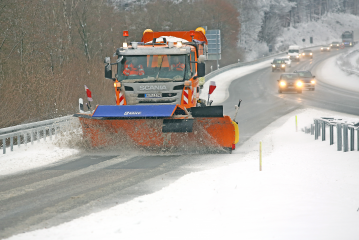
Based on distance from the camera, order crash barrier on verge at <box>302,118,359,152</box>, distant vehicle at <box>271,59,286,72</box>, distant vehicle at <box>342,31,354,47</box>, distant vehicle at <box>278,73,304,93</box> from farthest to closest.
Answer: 1. distant vehicle at <box>342,31,354,47</box>
2. distant vehicle at <box>271,59,286,72</box>
3. distant vehicle at <box>278,73,304,93</box>
4. crash barrier on verge at <box>302,118,359,152</box>

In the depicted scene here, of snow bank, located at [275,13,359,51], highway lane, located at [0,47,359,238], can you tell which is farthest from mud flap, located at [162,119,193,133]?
snow bank, located at [275,13,359,51]

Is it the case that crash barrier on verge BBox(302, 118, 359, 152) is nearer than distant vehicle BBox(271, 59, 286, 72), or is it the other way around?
crash barrier on verge BBox(302, 118, 359, 152)

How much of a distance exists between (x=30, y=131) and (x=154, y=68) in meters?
3.95

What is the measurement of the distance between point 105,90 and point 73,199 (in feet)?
58.7

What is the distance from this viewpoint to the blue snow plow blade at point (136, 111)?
11.2 meters

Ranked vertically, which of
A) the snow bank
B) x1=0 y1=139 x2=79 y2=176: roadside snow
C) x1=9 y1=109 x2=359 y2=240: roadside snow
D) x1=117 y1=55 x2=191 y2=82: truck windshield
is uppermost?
the snow bank

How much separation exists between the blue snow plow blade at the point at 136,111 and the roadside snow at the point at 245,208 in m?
2.24

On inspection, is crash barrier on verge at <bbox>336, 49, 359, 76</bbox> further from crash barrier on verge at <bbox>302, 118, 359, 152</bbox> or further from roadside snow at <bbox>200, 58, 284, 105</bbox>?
crash barrier on verge at <bbox>302, 118, 359, 152</bbox>

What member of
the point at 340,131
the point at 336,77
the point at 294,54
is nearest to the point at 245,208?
the point at 340,131

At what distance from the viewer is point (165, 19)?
222 ft

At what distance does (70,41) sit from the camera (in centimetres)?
3372

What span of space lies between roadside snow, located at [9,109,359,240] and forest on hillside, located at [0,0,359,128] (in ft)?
26.5

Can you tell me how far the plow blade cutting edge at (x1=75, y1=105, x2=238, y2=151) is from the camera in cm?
1137

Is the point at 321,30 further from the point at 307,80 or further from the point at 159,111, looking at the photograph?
the point at 159,111
